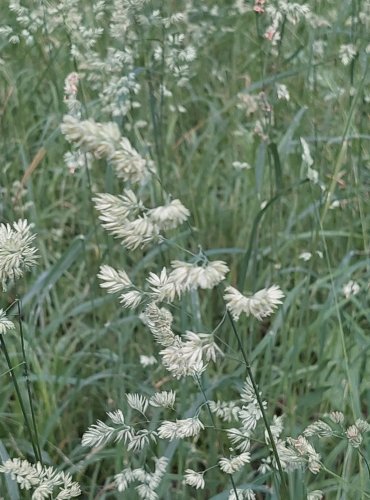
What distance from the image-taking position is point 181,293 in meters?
1.30

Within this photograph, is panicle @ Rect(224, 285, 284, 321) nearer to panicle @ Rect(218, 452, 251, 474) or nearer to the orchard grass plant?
the orchard grass plant

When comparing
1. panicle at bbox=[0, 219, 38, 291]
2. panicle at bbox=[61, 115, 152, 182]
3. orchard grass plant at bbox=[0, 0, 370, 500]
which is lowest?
orchard grass plant at bbox=[0, 0, 370, 500]

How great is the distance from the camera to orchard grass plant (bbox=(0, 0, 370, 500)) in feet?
3.68

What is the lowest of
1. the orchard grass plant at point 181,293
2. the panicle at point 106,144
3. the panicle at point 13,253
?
the orchard grass plant at point 181,293

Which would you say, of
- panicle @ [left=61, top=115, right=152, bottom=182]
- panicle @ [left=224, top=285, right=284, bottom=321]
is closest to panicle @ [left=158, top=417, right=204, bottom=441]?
panicle @ [left=224, top=285, right=284, bottom=321]

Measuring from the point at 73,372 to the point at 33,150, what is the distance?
3.47 ft

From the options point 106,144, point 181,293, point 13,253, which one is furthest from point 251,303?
point 181,293

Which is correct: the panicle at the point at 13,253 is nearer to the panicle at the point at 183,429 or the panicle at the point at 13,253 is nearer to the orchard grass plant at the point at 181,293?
the orchard grass plant at the point at 181,293

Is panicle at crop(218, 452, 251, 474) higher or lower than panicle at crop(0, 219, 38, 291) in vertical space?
lower

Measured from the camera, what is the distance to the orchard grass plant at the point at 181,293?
1.12m

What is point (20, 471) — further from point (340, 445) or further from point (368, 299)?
point (368, 299)

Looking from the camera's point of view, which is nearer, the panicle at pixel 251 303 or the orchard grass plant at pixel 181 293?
the panicle at pixel 251 303

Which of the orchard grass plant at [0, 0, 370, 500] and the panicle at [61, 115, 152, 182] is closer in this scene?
the panicle at [61, 115, 152, 182]

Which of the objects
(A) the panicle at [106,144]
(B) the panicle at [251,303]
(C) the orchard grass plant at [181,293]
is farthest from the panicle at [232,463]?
(A) the panicle at [106,144]
